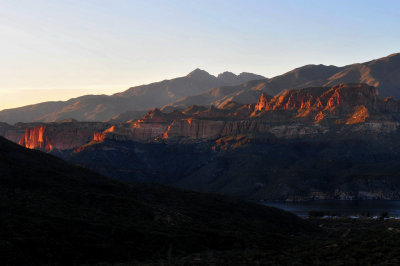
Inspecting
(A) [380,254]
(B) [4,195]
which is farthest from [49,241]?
(A) [380,254]

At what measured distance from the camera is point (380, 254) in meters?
55.9

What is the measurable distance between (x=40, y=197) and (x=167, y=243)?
96.3 feet

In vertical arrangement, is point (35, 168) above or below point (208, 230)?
above

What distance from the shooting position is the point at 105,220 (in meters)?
99.1

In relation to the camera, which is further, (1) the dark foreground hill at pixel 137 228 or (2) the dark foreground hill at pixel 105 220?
(2) the dark foreground hill at pixel 105 220

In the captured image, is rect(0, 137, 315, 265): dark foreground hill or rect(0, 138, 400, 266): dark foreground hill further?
rect(0, 137, 315, 265): dark foreground hill

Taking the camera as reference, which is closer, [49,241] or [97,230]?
[49,241]

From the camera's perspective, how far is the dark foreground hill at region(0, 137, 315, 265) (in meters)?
78.9

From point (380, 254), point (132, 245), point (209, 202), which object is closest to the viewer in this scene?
point (380, 254)

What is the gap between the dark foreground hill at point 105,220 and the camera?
78.9 meters

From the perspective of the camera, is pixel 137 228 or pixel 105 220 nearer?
pixel 137 228

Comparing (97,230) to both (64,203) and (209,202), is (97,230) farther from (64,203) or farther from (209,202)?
(209,202)

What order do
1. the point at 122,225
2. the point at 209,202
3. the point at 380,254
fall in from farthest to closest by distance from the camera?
the point at 209,202, the point at 122,225, the point at 380,254

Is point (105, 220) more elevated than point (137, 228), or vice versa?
point (105, 220)
